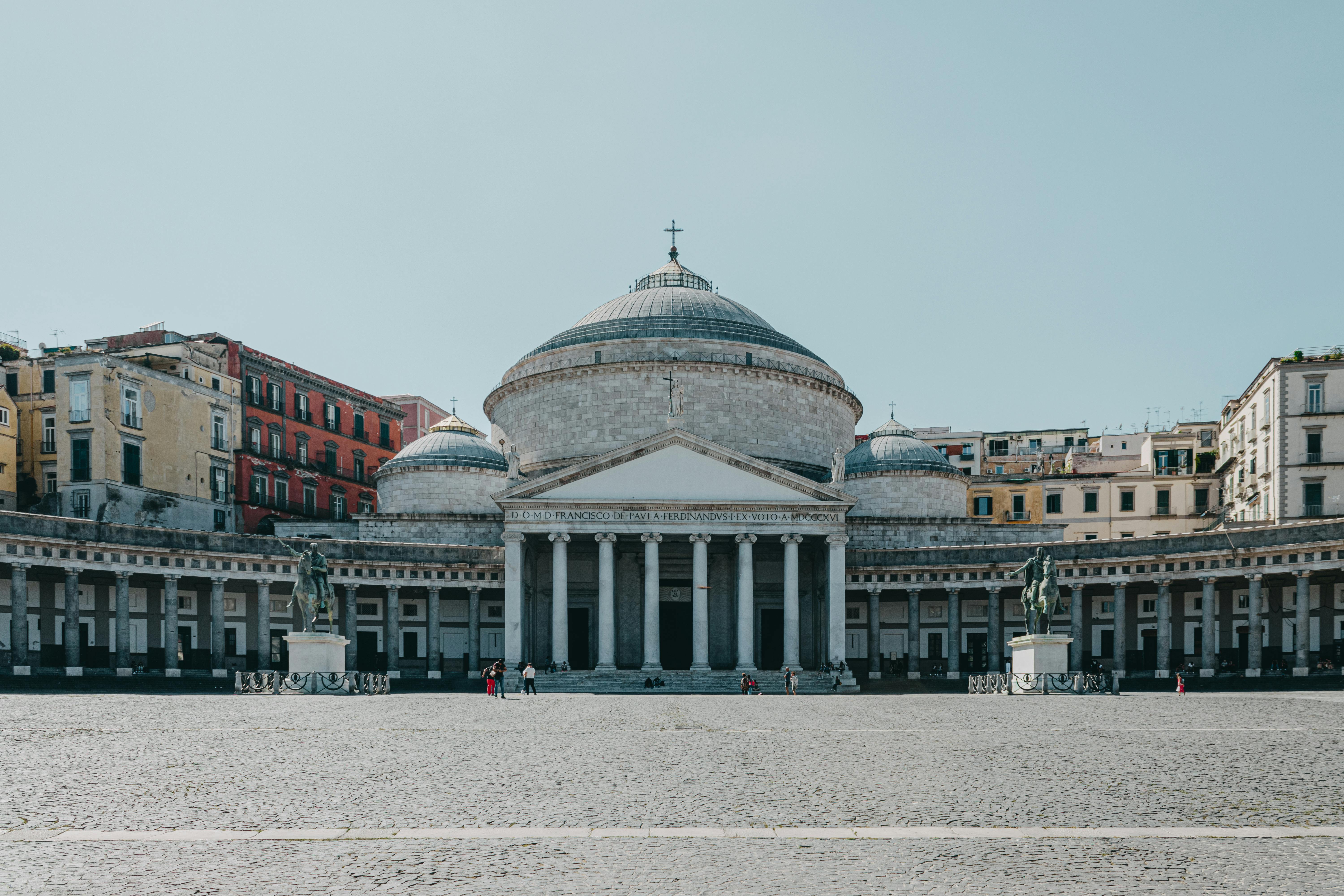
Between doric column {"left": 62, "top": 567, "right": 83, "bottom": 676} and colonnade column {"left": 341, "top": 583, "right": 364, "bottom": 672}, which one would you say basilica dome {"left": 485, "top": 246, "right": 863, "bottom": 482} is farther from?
doric column {"left": 62, "top": 567, "right": 83, "bottom": 676}

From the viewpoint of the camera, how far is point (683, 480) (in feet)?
181

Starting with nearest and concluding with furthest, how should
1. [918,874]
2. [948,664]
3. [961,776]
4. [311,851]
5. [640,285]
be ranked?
1. [918,874]
2. [311,851]
3. [961,776]
4. [948,664]
5. [640,285]

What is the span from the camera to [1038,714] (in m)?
30.2

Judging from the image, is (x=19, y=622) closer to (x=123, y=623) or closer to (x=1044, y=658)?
A: (x=123, y=623)

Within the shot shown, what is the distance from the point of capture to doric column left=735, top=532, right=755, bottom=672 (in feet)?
177

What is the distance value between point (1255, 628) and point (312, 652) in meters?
36.4

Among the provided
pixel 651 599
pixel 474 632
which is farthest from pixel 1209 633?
pixel 474 632

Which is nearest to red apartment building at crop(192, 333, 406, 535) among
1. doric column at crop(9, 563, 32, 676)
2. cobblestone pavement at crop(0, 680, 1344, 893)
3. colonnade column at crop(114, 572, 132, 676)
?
colonnade column at crop(114, 572, 132, 676)

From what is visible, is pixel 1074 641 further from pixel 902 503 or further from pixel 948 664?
pixel 902 503

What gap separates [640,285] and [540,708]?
145 feet

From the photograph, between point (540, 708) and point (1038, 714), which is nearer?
point (1038, 714)

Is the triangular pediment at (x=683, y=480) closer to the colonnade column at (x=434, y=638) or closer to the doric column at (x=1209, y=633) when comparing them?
the colonnade column at (x=434, y=638)

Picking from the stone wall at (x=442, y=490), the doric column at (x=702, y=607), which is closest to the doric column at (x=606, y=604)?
the doric column at (x=702, y=607)

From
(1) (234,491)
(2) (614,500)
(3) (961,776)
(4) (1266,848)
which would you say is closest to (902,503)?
(2) (614,500)
